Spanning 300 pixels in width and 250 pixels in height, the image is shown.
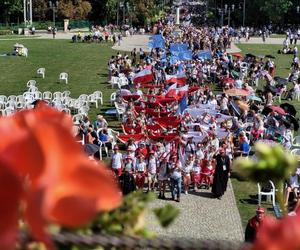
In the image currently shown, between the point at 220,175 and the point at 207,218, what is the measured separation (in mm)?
2126

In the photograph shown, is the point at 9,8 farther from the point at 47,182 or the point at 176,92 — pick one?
the point at 47,182

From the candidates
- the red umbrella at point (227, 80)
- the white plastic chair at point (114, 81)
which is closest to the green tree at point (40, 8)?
the white plastic chair at point (114, 81)

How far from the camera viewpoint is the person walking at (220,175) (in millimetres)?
17062

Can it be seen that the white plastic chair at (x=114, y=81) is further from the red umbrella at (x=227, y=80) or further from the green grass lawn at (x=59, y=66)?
the red umbrella at (x=227, y=80)

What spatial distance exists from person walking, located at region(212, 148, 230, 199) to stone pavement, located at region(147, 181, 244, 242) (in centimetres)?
20

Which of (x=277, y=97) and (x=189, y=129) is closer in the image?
(x=189, y=129)

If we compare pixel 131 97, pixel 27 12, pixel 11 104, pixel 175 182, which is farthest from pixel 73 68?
pixel 27 12

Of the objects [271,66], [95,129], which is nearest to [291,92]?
[271,66]

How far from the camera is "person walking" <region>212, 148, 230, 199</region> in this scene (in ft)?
56.0

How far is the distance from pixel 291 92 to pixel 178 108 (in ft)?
35.4

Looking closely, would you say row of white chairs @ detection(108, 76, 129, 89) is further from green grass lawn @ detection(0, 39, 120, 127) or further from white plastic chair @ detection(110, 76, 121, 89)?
green grass lawn @ detection(0, 39, 120, 127)

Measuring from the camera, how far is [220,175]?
678 inches

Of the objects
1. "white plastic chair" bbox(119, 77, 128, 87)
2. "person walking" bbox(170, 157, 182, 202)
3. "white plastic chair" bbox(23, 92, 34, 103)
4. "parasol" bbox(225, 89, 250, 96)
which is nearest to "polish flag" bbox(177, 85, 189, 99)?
"parasol" bbox(225, 89, 250, 96)

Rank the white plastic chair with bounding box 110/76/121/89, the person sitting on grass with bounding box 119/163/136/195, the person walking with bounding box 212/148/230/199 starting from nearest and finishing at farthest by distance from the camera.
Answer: the person sitting on grass with bounding box 119/163/136/195, the person walking with bounding box 212/148/230/199, the white plastic chair with bounding box 110/76/121/89
